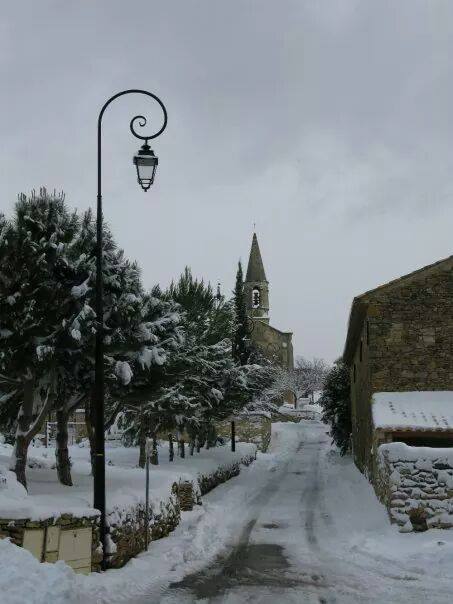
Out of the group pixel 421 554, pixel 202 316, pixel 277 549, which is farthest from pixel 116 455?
pixel 421 554

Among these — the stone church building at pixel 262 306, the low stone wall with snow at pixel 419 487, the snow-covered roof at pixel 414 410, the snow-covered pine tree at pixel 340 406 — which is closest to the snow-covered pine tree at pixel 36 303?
the low stone wall with snow at pixel 419 487

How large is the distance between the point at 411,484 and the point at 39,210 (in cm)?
1032

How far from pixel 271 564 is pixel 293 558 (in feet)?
2.32

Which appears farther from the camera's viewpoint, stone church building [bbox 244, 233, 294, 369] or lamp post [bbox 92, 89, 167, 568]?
stone church building [bbox 244, 233, 294, 369]

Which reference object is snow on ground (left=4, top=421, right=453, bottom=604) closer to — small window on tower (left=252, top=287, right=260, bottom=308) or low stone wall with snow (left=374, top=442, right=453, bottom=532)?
low stone wall with snow (left=374, top=442, right=453, bottom=532)

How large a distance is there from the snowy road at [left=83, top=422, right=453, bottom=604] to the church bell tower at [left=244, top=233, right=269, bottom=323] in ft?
193

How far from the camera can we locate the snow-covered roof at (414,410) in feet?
53.7

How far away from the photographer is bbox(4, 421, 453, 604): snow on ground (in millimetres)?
8133

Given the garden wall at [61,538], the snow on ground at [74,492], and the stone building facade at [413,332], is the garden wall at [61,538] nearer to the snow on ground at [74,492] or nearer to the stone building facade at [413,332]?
Answer: the snow on ground at [74,492]

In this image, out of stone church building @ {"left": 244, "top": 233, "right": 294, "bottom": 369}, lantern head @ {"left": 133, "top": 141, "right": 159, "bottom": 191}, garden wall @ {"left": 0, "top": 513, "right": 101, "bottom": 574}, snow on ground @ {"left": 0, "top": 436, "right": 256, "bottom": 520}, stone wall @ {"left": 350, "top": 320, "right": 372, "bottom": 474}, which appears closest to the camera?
garden wall @ {"left": 0, "top": 513, "right": 101, "bottom": 574}

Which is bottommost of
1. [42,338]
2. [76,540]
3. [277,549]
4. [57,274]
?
[277,549]

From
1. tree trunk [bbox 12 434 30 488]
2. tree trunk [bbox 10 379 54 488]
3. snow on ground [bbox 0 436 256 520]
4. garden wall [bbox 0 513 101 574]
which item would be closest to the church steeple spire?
snow on ground [bbox 0 436 256 520]

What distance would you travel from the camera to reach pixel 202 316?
84.3ft

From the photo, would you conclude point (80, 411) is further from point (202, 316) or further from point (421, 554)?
point (421, 554)
